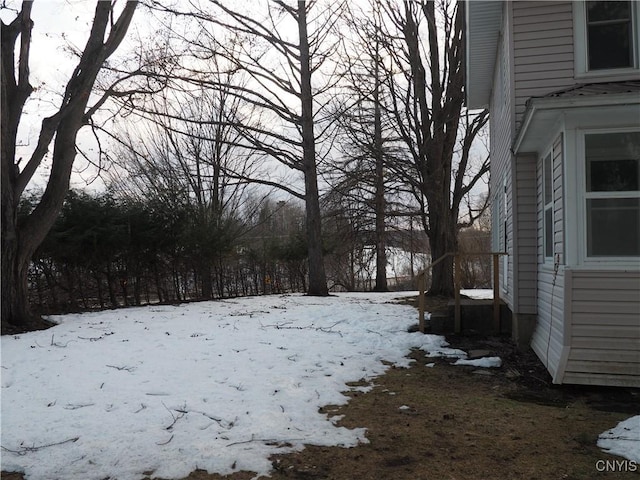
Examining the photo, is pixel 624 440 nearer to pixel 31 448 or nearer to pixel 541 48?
pixel 31 448

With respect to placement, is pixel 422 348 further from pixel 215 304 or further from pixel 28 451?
pixel 215 304

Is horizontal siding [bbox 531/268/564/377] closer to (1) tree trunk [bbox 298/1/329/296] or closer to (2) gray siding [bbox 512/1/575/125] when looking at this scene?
(2) gray siding [bbox 512/1/575/125]

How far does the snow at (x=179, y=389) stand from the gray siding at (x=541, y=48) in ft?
12.6

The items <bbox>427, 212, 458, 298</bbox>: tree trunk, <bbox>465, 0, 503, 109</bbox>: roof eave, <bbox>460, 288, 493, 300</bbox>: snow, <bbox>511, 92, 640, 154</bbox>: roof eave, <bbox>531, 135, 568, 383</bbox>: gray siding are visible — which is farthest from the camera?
<bbox>427, 212, 458, 298</bbox>: tree trunk

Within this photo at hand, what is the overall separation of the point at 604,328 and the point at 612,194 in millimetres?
1367

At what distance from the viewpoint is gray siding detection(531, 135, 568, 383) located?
5.20 metres

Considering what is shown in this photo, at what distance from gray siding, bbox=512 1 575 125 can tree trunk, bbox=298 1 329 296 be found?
9423mm

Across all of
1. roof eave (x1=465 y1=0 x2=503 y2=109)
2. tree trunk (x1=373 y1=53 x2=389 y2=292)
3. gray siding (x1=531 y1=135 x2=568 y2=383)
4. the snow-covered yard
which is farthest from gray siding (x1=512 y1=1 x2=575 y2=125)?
tree trunk (x1=373 y1=53 x2=389 y2=292)

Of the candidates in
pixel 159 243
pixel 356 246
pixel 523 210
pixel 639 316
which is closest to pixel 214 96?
pixel 356 246

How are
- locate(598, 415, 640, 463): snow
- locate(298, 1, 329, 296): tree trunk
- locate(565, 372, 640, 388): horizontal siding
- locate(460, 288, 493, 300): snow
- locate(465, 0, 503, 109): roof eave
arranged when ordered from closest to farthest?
1. locate(598, 415, 640, 463): snow
2. locate(565, 372, 640, 388): horizontal siding
3. locate(465, 0, 503, 109): roof eave
4. locate(460, 288, 493, 300): snow
5. locate(298, 1, 329, 296): tree trunk

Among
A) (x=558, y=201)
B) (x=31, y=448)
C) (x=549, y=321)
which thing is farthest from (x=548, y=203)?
(x=31, y=448)

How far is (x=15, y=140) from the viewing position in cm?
859

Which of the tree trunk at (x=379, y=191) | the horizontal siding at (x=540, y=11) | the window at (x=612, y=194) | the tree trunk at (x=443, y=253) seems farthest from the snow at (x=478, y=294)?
the window at (x=612, y=194)

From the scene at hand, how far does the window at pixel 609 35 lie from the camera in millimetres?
6113
